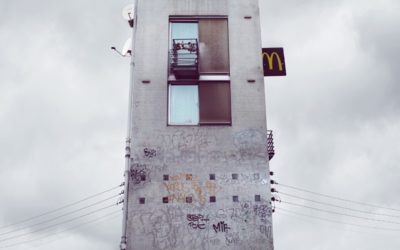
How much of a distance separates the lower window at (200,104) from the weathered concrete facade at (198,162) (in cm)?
33

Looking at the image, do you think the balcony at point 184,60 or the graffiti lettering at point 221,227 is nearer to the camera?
the graffiti lettering at point 221,227

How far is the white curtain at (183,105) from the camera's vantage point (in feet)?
67.0

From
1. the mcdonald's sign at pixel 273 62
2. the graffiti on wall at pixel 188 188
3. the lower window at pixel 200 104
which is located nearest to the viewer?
the graffiti on wall at pixel 188 188

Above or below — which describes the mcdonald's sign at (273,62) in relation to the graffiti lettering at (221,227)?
above

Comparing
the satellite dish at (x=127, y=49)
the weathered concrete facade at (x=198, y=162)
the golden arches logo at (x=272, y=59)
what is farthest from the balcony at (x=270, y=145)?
the satellite dish at (x=127, y=49)

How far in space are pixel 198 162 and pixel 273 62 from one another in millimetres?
6473

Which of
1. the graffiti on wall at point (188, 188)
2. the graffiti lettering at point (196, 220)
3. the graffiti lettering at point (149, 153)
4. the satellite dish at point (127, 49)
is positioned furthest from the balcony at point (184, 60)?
the graffiti lettering at point (196, 220)

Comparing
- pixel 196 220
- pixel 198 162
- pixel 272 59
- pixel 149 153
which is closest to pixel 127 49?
pixel 149 153

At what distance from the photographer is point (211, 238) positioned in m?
18.1

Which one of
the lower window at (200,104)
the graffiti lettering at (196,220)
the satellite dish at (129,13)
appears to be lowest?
the graffiti lettering at (196,220)

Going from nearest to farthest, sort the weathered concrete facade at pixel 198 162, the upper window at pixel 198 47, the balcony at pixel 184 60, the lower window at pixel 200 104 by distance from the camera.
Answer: the weathered concrete facade at pixel 198 162 < the lower window at pixel 200 104 < the balcony at pixel 184 60 < the upper window at pixel 198 47

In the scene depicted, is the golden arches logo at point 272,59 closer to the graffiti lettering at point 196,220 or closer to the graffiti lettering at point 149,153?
the graffiti lettering at point 149,153

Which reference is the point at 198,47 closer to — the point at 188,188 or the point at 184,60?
the point at 184,60

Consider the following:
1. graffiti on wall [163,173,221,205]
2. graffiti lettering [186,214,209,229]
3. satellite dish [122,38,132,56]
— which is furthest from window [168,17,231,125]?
graffiti lettering [186,214,209,229]
